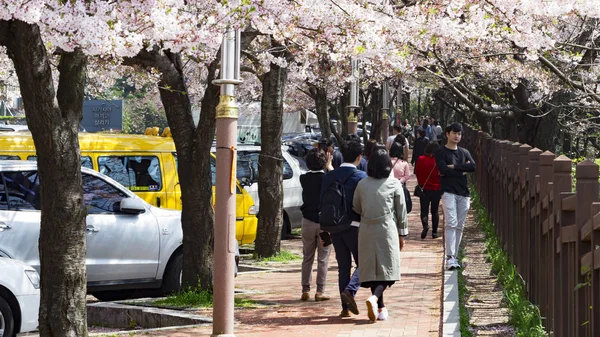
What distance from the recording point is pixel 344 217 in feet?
33.8

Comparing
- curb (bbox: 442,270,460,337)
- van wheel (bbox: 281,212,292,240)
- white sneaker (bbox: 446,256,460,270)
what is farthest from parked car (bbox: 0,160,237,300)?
van wheel (bbox: 281,212,292,240)

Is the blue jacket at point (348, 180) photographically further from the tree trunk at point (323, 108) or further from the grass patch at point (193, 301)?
the tree trunk at point (323, 108)

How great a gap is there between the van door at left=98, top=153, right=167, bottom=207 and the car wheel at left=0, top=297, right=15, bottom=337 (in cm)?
537

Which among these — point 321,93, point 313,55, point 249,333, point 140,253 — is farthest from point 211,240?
point 321,93

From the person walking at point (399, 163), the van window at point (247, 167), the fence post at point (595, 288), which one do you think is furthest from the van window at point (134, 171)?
the fence post at point (595, 288)

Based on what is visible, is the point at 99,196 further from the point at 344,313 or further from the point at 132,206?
the point at 344,313

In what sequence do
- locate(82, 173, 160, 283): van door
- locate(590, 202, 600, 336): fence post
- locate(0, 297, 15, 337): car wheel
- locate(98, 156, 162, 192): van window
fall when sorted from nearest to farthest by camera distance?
1. locate(590, 202, 600, 336): fence post
2. locate(0, 297, 15, 337): car wheel
3. locate(82, 173, 160, 283): van door
4. locate(98, 156, 162, 192): van window

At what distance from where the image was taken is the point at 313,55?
44.6ft

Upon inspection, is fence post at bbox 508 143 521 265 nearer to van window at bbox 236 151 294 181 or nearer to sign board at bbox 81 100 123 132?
van window at bbox 236 151 294 181

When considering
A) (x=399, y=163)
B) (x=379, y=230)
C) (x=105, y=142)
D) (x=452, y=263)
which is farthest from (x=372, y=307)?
(x=399, y=163)

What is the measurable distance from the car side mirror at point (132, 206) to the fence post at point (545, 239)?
466 cm

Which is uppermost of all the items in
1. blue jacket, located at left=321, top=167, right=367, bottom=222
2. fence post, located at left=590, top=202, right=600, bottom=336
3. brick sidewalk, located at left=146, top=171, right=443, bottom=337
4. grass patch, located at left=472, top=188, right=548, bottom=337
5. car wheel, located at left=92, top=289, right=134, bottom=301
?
blue jacket, located at left=321, top=167, right=367, bottom=222

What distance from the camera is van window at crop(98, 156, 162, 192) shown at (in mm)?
14508

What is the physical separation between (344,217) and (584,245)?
14.4ft
